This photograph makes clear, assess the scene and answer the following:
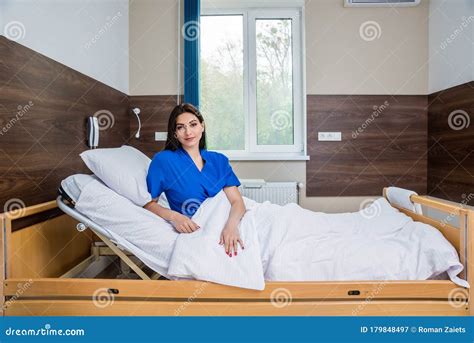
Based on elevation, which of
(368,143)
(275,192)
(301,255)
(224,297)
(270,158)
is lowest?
(224,297)

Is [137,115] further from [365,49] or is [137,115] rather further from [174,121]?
[365,49]

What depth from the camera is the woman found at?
164 centimetres

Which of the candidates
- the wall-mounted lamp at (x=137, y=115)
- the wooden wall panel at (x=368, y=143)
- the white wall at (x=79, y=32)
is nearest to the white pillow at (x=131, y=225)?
the white wall at (x=79, y=32)

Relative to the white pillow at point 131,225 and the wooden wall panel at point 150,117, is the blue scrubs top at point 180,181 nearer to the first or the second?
the white pillow at point 131,225

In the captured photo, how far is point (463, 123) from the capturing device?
2.75m

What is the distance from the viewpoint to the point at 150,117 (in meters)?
3.28

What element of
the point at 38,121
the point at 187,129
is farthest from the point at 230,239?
the point at 38,121

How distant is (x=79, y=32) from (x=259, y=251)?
1763 millimetres

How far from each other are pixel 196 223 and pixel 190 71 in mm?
1992

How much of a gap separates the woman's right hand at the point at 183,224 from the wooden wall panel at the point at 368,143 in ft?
6.48

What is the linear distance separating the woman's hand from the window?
1859 millimetres

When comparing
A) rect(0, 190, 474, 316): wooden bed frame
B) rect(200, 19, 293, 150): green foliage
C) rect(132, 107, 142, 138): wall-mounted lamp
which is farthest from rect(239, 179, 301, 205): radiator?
rect(0, 190, 474, 316): wooden bed frame

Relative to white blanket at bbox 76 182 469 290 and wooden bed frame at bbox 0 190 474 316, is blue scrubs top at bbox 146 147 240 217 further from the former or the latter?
wooden bed frame at bbox 0 190 474 316

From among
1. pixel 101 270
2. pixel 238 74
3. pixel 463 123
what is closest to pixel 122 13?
pixel 238 74
